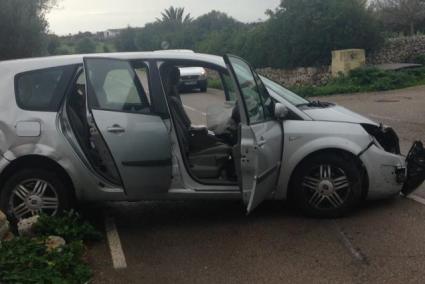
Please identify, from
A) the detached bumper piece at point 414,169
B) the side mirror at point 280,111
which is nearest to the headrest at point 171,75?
the side mirror at point 280,111

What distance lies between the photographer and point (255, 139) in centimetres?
574

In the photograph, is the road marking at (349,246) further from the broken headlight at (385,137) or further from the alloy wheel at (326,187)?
the broken headlight at (385,137)

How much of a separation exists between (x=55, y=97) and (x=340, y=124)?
9.51 feet

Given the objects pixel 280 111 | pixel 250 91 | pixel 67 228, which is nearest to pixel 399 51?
pixel 280 111

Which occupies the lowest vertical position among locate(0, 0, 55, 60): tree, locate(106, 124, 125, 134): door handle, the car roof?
locate(106, 124, 125, 134): door handle

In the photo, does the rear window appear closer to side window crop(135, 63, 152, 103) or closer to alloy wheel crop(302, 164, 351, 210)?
side window crop(135, 63, 152, 103)

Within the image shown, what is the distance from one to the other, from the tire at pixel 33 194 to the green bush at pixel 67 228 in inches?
6.9

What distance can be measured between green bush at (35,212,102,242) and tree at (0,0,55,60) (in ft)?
48.5

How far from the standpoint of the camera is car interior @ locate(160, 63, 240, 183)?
20.7ft

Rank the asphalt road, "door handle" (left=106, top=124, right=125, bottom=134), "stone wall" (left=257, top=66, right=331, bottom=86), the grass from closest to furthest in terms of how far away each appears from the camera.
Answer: the asphalt road < "door handle" (left=106, top=124, right=125, bottom=134) < the grass < "stone wall" (left=257, top=66, right=331, bottom=86)

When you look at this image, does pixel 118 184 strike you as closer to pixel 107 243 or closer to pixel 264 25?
pixel 107 243

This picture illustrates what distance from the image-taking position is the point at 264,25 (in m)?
30.6

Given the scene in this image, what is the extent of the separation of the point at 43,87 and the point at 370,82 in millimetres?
18954

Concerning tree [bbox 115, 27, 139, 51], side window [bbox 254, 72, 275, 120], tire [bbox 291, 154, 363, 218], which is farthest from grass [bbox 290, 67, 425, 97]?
tree [bbox 115, 27, 139, 51]
